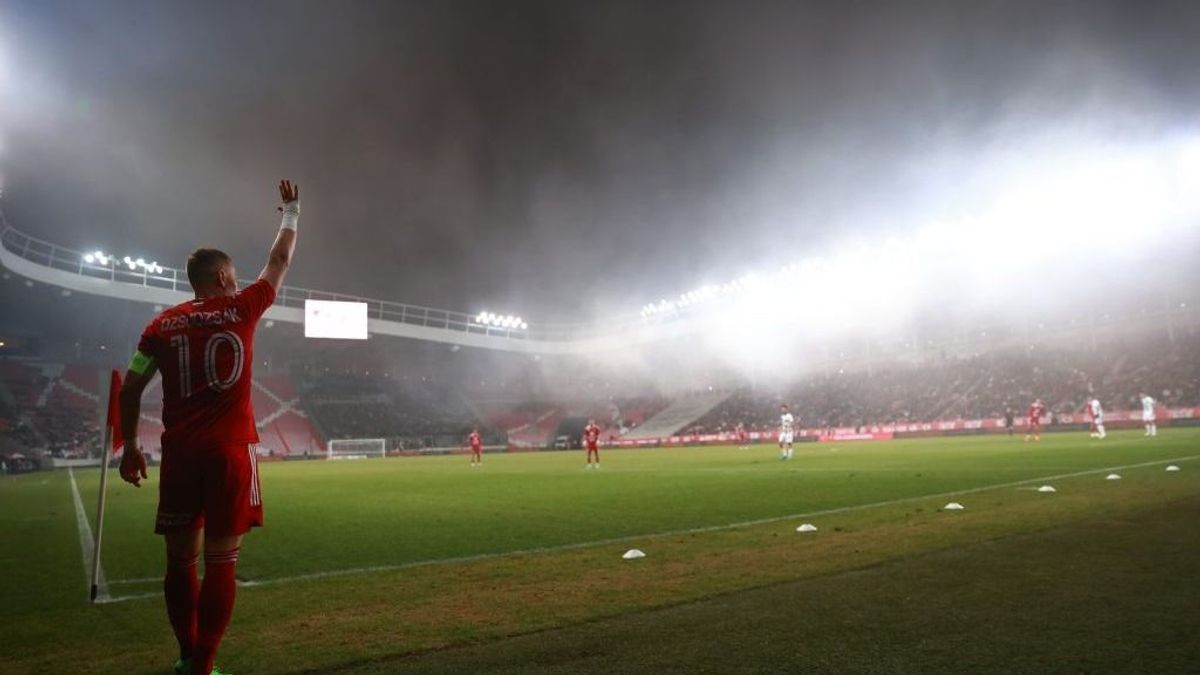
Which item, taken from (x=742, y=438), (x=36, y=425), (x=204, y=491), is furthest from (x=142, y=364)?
(x=36, y=425)

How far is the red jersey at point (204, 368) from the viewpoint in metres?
3.21

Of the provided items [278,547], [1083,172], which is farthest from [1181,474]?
[1083,172]

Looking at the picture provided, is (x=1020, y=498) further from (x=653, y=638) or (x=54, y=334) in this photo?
(x=54, y=334)

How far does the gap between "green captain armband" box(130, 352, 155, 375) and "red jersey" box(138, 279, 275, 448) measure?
3 centimetres

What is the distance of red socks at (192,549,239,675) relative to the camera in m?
3.07

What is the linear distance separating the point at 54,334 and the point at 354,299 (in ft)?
67.1

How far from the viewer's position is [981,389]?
44750mm

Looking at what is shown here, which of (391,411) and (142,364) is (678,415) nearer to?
(391,411)

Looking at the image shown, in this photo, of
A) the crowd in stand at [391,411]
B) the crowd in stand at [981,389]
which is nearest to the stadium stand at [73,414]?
the crowd in stand at [391,411]

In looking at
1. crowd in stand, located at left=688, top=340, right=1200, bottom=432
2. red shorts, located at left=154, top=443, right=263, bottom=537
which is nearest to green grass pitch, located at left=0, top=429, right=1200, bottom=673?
red shorts, located at left=154, top=443, right=263, bottom=537

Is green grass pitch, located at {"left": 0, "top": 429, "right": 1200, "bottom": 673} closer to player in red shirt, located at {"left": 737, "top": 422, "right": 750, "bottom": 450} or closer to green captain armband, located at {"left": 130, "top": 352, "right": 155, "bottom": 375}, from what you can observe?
green captain armband, located at {"left": 130, "top": 352, "right": 155, "bottom": 375}

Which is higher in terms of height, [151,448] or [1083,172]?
[1083,172]

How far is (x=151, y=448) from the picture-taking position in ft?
154

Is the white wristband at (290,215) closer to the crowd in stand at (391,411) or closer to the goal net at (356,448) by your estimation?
the goal net at (356,448)
